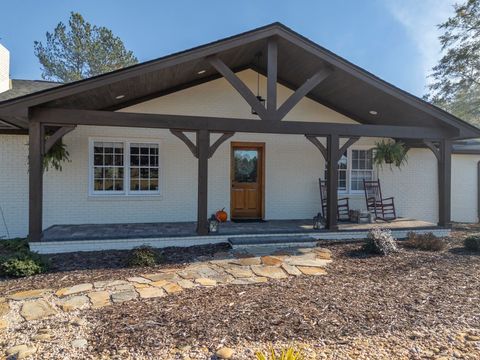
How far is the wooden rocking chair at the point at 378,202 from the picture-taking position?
8797 millimetres

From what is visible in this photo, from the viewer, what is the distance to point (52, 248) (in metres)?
5.66

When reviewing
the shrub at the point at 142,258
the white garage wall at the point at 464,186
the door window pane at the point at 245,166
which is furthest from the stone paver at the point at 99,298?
the white garage wall at the point at 464,186

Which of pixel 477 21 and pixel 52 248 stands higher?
pixel 477 21

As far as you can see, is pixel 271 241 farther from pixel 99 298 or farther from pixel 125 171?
pixel 125 171

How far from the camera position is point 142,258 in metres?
5.11

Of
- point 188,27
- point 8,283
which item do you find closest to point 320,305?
point 8,283

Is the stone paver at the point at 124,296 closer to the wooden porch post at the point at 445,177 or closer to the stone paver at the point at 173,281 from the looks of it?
the stone paver at the point at 173,281

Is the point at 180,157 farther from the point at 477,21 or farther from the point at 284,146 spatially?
the point at 477,21

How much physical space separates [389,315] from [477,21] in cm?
1549

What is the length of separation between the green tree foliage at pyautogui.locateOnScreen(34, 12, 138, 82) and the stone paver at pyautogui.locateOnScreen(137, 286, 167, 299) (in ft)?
68.7

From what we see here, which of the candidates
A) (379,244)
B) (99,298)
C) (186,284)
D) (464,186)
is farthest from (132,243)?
(464,186)

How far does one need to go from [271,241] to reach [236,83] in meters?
3.12

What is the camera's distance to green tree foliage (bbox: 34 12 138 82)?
821 inches

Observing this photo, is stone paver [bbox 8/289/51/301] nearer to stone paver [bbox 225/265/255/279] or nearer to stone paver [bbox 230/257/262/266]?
stone paver [bbox 225/265/255/279]
